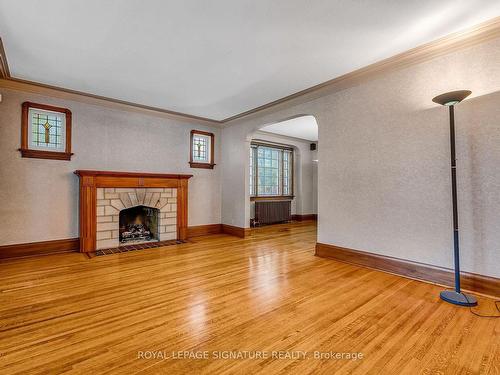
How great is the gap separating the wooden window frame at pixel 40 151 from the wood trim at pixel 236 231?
3420 millimetres

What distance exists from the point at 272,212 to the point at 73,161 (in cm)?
498

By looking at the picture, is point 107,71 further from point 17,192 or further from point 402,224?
point 402,224

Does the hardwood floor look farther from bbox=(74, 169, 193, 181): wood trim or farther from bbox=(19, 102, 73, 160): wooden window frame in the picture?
bbox=(19, 102, 73, 160): wooden window frame

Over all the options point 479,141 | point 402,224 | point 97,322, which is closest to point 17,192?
point 97,322

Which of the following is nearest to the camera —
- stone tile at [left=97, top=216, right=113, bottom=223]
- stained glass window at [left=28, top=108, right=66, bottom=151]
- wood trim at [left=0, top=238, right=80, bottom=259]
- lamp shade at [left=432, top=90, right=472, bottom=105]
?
lamp shade at [left=432, top=90, right=472, bottom=105]

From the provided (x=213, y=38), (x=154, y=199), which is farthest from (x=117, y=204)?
(x=213, y=38)

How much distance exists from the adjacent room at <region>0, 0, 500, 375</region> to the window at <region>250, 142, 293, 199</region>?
238cm

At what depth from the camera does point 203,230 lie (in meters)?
5.95

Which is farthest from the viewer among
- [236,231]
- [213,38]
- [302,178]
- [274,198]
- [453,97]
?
[302,178]

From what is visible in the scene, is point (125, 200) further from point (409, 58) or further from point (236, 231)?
point (409, 58)

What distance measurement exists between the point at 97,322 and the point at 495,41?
4.48 meters

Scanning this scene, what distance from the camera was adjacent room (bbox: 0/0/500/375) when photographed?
71.2 inches

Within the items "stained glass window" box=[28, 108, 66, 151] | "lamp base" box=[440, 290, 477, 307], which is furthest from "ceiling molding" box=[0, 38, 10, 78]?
"lamp base" box=[440, 290, 477, 307]

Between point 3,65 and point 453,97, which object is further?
point 3,65
